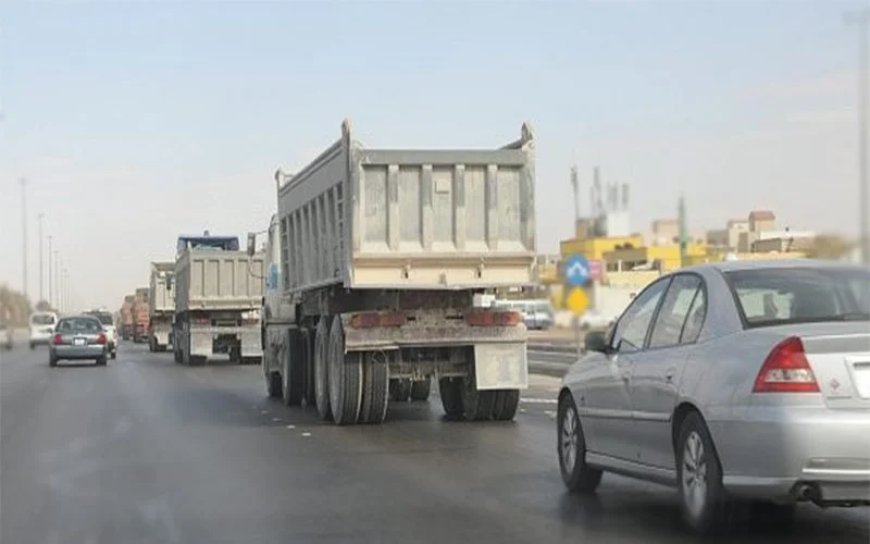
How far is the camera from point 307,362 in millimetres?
19469

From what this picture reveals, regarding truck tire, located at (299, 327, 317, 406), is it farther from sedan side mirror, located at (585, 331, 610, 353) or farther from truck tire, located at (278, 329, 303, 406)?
sedan side mirror, located at (585, 331, 610, 353)

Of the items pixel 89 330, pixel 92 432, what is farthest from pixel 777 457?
pixel 89 330

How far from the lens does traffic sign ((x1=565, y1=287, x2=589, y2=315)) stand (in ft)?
25.8

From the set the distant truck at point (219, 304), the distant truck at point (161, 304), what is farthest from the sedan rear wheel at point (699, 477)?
the distant truck at point (161, 304)

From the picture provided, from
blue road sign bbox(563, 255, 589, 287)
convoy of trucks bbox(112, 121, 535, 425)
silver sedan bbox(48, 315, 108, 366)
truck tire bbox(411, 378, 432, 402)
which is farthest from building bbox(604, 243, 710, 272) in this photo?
silver sedan bbox(48, 315, 108, 366)

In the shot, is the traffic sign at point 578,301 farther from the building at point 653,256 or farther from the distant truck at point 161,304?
the distant truck at point 161,304

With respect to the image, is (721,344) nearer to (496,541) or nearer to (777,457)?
(777,457)

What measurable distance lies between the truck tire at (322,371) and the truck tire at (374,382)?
95 centimetres

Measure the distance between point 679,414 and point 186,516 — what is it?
3.78m

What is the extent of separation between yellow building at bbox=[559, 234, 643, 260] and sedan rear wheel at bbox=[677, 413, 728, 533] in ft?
3.97

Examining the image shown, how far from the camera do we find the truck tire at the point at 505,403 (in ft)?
53.9

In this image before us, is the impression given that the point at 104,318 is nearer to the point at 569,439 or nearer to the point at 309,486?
the point at 309,486

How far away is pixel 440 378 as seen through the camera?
16688 mm

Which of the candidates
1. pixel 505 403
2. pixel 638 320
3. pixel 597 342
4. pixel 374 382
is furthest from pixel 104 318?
pixel 638 320
